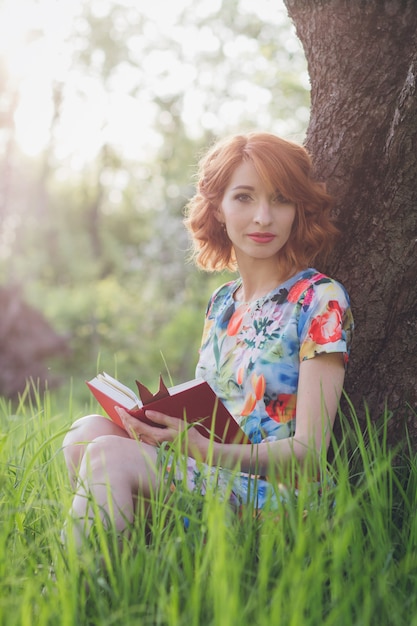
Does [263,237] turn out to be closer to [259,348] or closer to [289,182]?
[289,182]

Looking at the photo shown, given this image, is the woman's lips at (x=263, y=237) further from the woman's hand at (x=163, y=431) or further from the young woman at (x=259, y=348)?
the woman's hand at (x=163, y=431)

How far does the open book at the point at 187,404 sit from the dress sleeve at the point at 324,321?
324 mm

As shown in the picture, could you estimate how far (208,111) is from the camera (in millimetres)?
13320

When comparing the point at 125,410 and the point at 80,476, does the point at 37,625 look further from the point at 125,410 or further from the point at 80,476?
the point at 125,410

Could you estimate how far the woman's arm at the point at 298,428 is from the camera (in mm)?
2022

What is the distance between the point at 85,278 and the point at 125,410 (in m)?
22.5

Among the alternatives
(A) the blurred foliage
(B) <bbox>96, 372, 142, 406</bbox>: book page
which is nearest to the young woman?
(B) <bbox>96, 372, 142, 406</bbox>: book page

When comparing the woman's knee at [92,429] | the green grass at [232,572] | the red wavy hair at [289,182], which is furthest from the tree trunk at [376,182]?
the woman's knee at [92,429]

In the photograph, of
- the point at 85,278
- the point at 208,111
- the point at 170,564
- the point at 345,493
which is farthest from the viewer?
the point at 85,278

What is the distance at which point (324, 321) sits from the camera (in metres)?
2.21

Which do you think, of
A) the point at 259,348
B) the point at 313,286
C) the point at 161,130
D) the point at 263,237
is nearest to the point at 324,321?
the point at 313,286

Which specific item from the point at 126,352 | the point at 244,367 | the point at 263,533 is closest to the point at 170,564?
the point at 263,533

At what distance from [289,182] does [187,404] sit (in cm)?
84

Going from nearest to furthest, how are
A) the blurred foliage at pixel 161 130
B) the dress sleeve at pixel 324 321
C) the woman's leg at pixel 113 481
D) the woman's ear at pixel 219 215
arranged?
the woman's leg at pixel 113 481, the dress sleeve at pixel 324 321, the woman's ear at pixel 219 215, the blurred foliage at pixel 161 130
